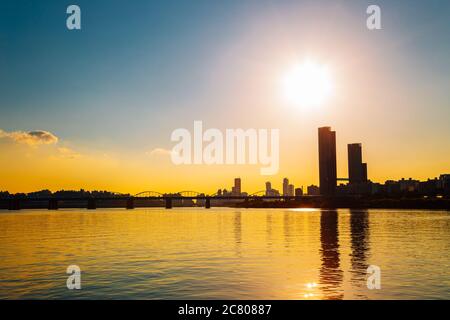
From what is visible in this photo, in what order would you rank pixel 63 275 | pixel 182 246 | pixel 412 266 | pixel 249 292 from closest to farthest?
pixel 249 292 < pixel 63 275 < pixel 412 266 < pixel 182 246

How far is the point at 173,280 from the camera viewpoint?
2950cm

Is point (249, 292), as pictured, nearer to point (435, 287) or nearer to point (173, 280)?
point (173, 280)

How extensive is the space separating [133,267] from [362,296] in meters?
19.0

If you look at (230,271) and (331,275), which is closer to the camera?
(331,275)

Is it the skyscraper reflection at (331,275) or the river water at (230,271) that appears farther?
the river water at (230,271)

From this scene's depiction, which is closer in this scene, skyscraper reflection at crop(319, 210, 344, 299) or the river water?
skyscraper reflection at crop(319, 210, 344, 299)

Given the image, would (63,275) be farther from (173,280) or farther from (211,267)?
(211,267)

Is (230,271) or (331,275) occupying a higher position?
(331,275)

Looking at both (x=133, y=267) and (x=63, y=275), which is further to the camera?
(x=133, y=267)

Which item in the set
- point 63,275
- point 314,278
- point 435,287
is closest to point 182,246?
point 63,275

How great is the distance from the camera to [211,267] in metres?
35.4

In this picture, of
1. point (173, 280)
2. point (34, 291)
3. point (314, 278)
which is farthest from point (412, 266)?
point (34, 291)
